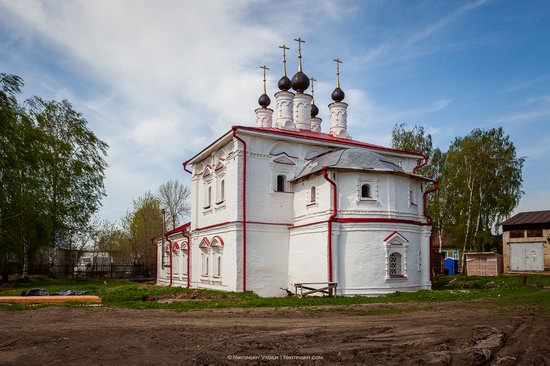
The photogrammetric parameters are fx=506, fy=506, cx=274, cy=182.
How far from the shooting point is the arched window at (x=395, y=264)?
2011cm

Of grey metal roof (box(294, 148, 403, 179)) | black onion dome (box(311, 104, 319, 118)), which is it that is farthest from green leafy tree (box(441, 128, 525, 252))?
grey metal roof (box(294, 148, 403, 179))

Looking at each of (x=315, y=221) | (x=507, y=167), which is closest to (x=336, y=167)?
(x=315, y=221)

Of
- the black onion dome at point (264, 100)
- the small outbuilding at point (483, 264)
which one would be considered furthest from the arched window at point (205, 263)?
the small outbuilding at point (483, 264)

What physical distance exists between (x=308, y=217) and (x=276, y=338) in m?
11.9

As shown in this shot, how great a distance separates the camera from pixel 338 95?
30.6 m

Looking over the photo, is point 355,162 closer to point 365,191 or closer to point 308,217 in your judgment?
point 365,191

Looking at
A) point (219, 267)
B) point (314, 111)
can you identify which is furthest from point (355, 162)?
point (314, 111)

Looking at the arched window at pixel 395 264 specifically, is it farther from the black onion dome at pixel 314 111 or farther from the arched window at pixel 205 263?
the black onion dome at pixel 314 111

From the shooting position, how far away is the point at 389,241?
1980 centimetres

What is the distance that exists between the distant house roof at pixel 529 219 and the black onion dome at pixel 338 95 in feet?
51.1

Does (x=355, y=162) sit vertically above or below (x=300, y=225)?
above

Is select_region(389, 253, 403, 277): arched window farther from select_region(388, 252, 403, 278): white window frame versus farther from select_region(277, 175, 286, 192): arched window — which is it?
select_region(277, 175, 286, 192): arched window

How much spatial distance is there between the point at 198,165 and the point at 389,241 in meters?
12.4

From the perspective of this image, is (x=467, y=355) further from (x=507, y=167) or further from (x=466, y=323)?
(x=507, y=167)
